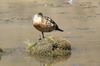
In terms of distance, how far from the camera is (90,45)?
53.4 feet

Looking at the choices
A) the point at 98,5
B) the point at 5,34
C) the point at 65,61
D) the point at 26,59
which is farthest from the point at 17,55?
the point at 98,5

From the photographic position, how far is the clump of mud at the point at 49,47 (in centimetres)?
1464

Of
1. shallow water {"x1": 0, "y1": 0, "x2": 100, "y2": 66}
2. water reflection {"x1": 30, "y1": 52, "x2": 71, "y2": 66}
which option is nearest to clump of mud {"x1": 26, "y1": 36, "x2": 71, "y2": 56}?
water reflection {"x1": 30, "y1": 52, "x2": 71, "y2": 66}

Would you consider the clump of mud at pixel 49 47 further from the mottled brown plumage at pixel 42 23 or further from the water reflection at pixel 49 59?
the mottled brown plumage at pixel 42 23

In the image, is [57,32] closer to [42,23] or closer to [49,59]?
[42,23]

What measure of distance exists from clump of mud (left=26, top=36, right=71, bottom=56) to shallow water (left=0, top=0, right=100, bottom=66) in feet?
1.03

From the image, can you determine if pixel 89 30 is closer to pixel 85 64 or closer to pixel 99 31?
pixel 99 31

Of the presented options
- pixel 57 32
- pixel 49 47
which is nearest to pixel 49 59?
pixel 49 47

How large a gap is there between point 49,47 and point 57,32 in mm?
5062

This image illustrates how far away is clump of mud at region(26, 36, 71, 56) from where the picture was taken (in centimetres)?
1464

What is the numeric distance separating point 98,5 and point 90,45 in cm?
1567

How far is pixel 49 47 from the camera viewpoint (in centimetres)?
1462

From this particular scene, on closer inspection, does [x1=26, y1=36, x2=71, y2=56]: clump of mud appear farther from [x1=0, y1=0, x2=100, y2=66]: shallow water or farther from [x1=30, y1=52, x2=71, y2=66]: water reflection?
[x1=0, y1=0, x2=100, y2=66]: shallow water

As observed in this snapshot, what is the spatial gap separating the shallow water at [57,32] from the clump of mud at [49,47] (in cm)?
31
